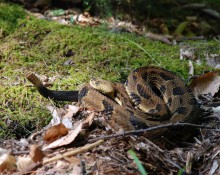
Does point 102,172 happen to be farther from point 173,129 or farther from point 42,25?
point 42,25

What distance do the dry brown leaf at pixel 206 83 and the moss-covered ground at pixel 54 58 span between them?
1.82 ft

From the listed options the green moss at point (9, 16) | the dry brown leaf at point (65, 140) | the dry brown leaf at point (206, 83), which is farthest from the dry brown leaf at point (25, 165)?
the green moss at point (9, 16)

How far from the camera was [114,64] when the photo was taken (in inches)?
200

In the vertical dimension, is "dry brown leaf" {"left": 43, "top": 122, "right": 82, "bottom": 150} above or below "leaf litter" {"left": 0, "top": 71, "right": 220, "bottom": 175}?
above

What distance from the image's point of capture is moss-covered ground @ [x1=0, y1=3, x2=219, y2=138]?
4211 mm

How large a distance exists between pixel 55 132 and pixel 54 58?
6.51 ft

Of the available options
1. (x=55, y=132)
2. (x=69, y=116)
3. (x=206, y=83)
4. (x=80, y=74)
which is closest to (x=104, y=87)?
(x=69, y=116)

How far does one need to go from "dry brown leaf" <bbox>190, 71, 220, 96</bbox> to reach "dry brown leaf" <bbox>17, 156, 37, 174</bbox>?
2.29 m

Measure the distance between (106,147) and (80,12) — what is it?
164 inches

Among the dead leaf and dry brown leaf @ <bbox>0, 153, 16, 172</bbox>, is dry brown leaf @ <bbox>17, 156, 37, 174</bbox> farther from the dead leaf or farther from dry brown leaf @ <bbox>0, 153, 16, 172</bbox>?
the dead leaf

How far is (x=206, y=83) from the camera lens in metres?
4.47

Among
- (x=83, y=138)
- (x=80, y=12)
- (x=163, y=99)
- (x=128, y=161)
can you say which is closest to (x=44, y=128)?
(x=83, y=138)

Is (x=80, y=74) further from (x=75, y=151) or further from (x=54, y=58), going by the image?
(x=75, y=151)

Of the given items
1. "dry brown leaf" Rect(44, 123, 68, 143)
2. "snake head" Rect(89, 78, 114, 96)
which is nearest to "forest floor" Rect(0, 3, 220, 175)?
"dry brown leaf" Rect(44, 123, 68, 143)
